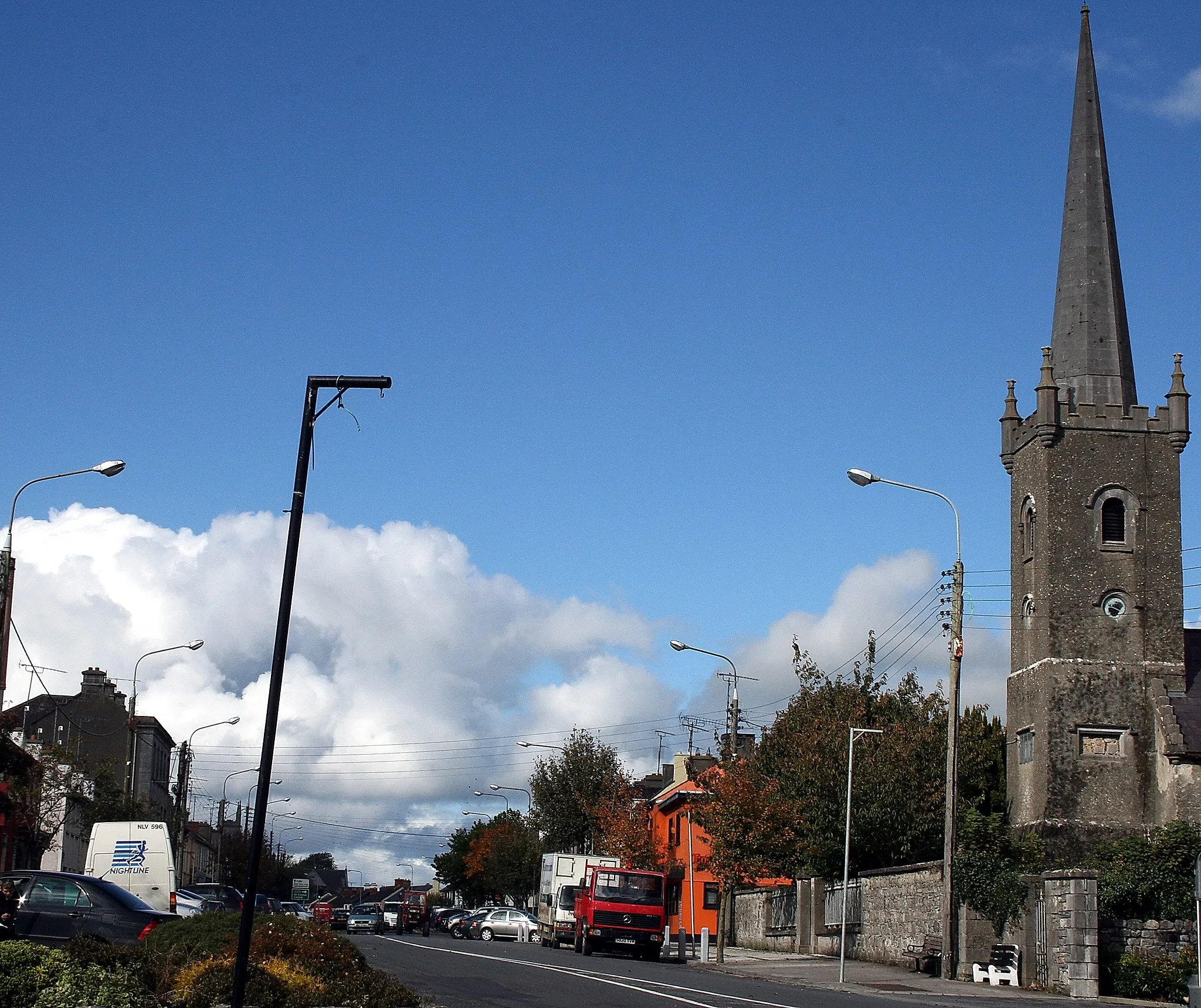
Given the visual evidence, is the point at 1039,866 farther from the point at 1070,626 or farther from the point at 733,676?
the point at 733,676

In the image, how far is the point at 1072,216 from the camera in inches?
1694

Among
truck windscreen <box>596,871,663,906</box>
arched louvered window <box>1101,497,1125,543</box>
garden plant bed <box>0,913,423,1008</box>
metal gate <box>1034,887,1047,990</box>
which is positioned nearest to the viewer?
garden plant bed <box>0,913,423,1008</box>

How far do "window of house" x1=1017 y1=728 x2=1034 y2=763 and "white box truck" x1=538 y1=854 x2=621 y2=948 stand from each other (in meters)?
15.8

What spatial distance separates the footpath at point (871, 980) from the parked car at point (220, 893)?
13226 millimetres

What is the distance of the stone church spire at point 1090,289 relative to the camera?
1631 inches

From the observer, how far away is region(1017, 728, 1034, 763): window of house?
39906 mm

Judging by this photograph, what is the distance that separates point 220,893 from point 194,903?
406 centimetres

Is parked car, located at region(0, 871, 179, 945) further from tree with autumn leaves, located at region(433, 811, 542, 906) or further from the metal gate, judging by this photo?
tree with autumn leaves, located at region(433, 811, 542, 906)

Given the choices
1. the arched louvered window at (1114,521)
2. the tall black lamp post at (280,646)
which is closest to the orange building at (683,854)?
the arched louvered window at (1114,521)

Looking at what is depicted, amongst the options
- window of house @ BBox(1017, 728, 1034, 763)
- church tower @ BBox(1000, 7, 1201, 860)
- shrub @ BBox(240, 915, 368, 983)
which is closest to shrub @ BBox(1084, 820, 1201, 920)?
church tower @ BBox(1000, 7, 1201, 860)

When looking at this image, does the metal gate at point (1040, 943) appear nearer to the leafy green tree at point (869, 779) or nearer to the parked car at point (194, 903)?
the leafy green tree at point (869, 779)

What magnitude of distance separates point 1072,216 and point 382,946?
28998 millimetres

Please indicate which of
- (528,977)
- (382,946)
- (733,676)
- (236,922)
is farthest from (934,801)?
(236,922)

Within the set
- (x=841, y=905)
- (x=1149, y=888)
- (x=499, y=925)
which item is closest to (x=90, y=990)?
(x=1149, y=888)
